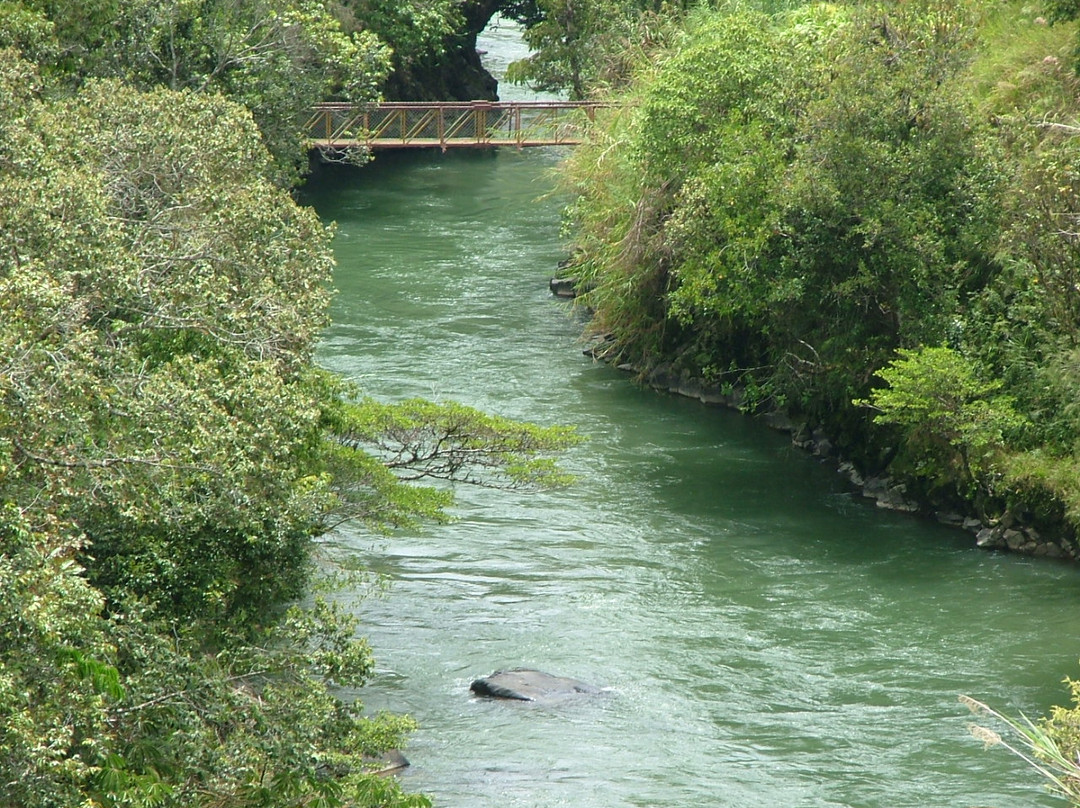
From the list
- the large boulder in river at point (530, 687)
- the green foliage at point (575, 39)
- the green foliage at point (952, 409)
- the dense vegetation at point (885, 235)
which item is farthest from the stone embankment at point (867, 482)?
the green foliage at point (575, 39)

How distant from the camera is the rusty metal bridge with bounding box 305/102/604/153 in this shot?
48.3m

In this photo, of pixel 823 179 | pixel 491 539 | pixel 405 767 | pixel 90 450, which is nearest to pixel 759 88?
pixel 823 179

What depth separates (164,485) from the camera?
14602 mm

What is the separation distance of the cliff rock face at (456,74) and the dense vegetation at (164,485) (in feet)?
129

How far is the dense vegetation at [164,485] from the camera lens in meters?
12.7

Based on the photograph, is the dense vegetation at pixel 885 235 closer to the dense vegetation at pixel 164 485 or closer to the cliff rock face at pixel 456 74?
the dense vegetation at pixel 164 485

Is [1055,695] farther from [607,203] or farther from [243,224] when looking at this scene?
[607,203]

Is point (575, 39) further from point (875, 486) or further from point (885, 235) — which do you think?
point (875, 486)

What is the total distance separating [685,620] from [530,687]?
12.0 ft

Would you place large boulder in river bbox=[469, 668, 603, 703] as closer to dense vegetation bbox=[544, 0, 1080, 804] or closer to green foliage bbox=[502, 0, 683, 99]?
dense vegetation bbox=[544, 0, 1080, 804]

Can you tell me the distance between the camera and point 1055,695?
22516mm

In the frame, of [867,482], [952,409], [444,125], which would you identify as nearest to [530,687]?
[952,409]

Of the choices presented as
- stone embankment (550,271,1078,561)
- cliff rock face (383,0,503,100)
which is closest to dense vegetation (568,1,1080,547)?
stone embankment (550,271,1078,561)

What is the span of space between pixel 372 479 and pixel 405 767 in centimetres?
433
